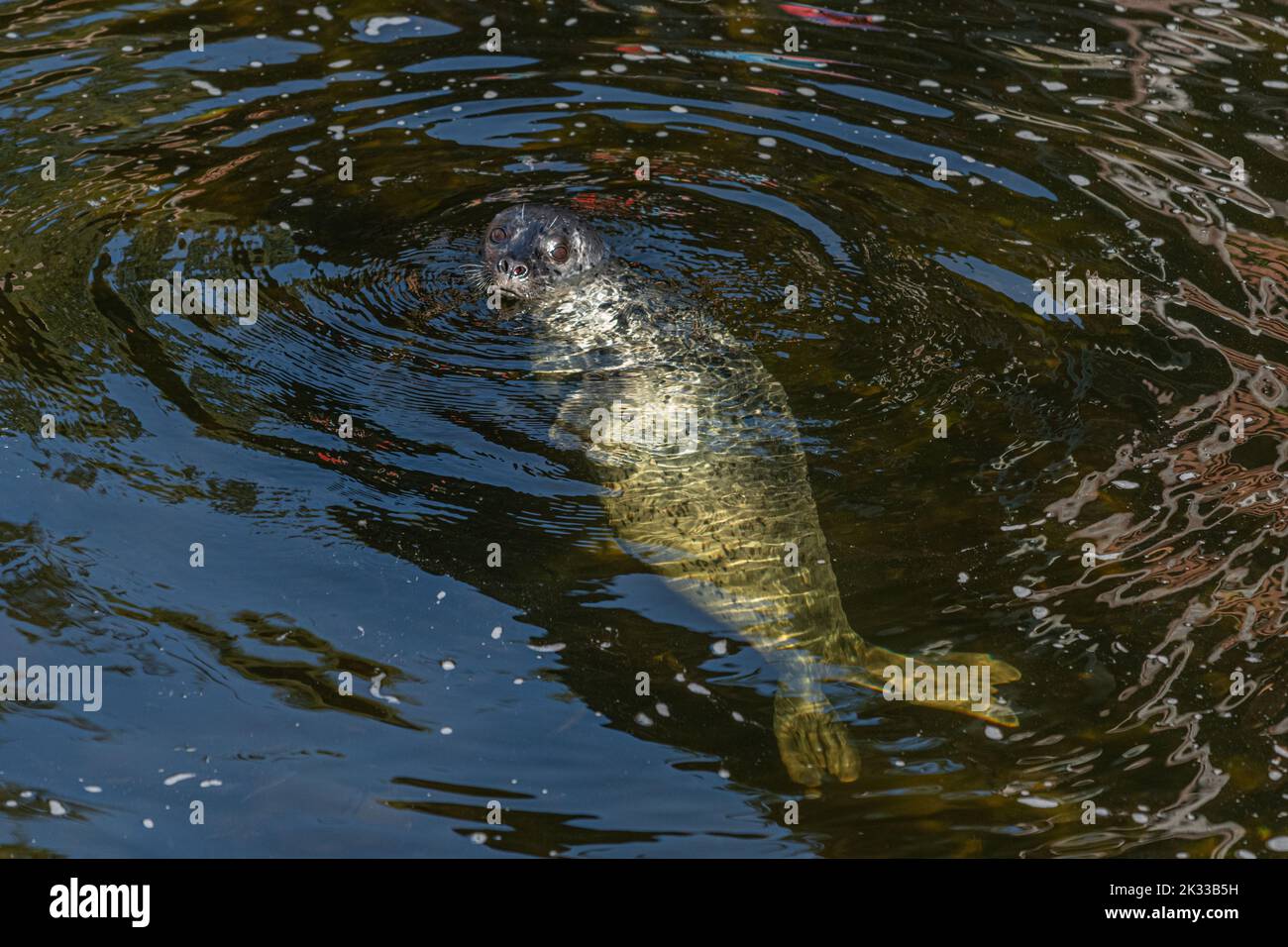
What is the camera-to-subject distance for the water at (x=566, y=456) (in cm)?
452

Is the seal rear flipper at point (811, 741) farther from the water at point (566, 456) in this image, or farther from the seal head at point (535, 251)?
the seal head at point (535, 251)

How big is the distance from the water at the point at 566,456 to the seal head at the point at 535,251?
0.71 ft

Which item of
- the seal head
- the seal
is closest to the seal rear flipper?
the seal

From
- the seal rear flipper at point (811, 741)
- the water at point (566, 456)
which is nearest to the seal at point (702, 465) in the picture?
the seal rear flipper at point (811, 741)

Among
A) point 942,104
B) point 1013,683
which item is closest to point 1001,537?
point 1013,683

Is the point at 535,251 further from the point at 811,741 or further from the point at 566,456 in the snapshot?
the point at 811,741

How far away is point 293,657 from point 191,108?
201 inches

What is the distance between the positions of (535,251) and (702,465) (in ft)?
5.64

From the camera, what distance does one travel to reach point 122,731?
184 inches

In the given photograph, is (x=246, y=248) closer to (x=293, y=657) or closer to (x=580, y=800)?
(x=293, y=657)

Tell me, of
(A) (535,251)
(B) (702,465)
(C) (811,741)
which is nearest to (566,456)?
(B) (702,465)

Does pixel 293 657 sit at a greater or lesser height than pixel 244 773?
greater

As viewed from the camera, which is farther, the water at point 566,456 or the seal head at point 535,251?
the seal head at point 535,251
